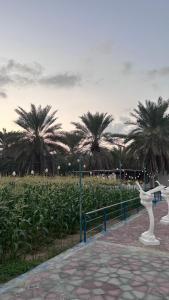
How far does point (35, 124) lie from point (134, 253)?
17.4 metres

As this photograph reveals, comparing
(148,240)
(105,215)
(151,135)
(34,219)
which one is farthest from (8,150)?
(148,240)

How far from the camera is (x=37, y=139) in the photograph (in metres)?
22.8

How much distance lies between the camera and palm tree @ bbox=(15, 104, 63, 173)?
22.7 metres

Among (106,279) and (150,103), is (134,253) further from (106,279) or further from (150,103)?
(150,103)

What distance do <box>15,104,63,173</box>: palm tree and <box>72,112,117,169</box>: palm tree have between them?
235 centimetres

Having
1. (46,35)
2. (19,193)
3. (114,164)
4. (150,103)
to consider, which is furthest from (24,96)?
A: (114,164)

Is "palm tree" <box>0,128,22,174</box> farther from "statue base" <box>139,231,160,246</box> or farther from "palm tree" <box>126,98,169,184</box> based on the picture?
"statue base" <box>139,231,160,246</box>

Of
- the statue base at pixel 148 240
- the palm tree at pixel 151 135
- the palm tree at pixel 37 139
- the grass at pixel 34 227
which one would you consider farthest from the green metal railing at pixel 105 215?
the palm tree at pixel 37 139

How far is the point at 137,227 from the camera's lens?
9.11 metres

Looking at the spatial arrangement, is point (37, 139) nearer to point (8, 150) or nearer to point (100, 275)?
point (8, 150)

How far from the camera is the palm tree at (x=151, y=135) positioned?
21406 millimetres

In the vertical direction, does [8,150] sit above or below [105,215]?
above

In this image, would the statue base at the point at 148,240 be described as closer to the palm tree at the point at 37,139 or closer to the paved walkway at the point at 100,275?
the paved walkway at the point at 100,275

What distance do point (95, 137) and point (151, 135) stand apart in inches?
198
